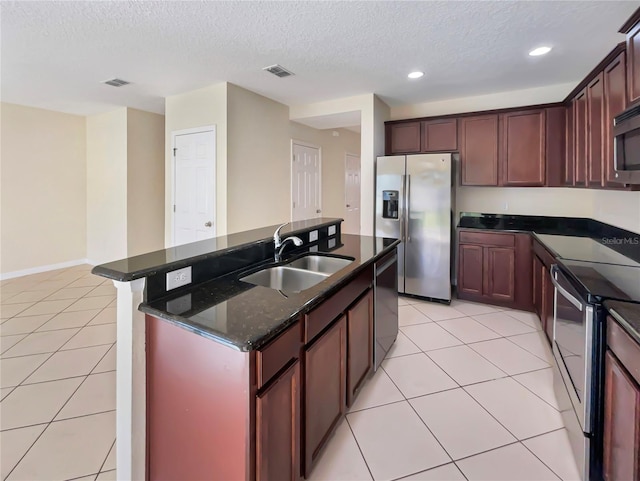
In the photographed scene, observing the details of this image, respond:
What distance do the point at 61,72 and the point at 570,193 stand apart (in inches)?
230

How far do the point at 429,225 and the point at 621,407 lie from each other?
272cm

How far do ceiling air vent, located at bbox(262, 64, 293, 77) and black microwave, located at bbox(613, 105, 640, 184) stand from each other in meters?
2.75

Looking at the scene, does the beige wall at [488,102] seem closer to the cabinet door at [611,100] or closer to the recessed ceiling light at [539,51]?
the recessed ceiling light at [539,51]

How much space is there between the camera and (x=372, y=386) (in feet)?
7.55

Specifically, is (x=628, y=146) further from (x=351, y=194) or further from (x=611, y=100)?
(x=351, y=194)

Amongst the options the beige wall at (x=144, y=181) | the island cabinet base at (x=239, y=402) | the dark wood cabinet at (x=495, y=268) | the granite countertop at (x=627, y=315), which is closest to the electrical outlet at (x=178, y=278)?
the island cabinet base at (x=239, y=402)

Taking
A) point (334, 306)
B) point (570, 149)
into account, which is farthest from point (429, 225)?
point (334, 306)

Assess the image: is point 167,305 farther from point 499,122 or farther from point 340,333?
point 499,122

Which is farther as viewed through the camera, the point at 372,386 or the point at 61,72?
the point at 61,72

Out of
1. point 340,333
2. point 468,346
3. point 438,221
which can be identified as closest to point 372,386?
point 340,333

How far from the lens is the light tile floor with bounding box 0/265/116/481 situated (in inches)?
64.9

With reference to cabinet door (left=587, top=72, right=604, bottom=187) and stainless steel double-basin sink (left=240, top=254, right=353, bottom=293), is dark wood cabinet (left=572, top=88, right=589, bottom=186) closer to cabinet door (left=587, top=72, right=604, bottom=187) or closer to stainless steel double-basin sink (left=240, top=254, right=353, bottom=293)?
cabinet door (left=587, top=72, right=604, bottom=187)

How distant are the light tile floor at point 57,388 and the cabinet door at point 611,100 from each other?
3627mm

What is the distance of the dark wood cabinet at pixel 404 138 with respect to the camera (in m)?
4.40
